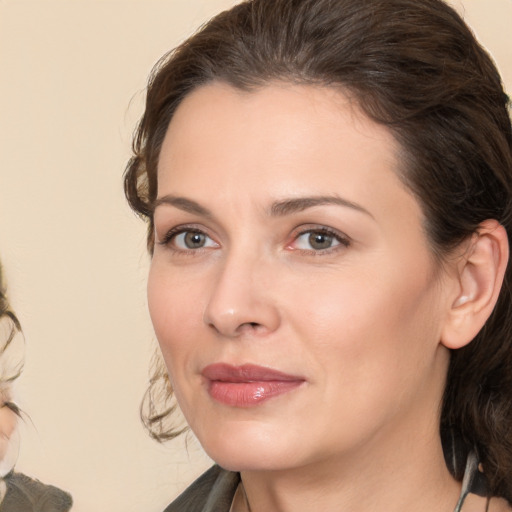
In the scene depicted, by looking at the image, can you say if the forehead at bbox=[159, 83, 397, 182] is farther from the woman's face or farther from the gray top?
the gray top

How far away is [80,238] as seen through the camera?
2.22 m

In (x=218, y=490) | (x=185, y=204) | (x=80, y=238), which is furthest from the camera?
(x=80, y=238)

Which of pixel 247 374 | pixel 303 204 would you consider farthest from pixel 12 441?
pixel 303 204

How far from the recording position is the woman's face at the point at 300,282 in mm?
1428

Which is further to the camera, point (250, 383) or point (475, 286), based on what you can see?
point (475, 286)

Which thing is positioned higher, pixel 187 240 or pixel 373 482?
pixel 187 240

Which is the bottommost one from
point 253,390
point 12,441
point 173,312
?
point 12,441

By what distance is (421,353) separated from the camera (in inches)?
59.9

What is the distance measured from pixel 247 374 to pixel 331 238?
0.21m

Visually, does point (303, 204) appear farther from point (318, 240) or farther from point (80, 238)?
point (80, 238)

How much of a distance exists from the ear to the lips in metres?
0.25

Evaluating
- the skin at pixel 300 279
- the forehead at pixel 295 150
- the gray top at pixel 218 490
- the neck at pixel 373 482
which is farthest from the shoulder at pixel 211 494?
the forehead at pixel 295 150

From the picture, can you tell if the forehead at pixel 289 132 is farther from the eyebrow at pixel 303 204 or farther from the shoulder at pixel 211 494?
the shoulder at pixel 211 494

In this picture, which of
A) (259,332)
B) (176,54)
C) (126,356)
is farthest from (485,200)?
(126,356)
